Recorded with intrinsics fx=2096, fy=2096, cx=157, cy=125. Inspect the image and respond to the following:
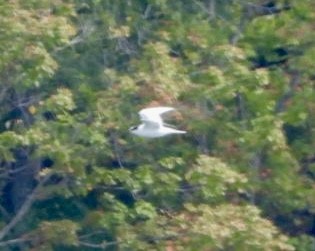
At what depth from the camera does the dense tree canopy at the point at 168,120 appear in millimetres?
18469

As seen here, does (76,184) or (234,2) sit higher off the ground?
(234,2)

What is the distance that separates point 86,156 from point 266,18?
230 cm

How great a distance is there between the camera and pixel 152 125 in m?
18.3

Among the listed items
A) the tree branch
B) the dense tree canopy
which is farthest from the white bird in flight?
the tree branch

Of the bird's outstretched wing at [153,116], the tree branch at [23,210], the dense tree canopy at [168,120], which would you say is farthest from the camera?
the tree branch at [23,210]

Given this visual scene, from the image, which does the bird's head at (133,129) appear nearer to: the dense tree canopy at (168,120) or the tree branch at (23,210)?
the dense tree canopy at (168,120)

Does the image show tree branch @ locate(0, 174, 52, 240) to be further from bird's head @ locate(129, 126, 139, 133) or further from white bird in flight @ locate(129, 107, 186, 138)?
white bird in flight @ locate(129, 107, 186, 138)

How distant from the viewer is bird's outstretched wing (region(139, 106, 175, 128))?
59.6 ft

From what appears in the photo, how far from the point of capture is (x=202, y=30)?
19859 mm

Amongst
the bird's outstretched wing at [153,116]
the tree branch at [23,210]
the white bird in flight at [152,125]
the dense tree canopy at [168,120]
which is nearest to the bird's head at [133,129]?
the white bird in flight at [152,125]

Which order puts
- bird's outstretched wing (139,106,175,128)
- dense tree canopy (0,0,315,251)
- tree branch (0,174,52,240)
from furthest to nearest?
1. tree branch (0,174,52,240)
2. dense tree canopy (0,0,315,251)
3. bird's outstretched wing (139,106,175,128)

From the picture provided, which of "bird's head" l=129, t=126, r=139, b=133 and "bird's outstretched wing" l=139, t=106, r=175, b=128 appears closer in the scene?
→ "bird's outstretched wing" l=139, t=106, r=175, b=128

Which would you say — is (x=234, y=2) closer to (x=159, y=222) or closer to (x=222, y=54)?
(x=222, y=54)

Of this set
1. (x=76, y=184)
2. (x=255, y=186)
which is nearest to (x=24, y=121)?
(x=76, y=184)
